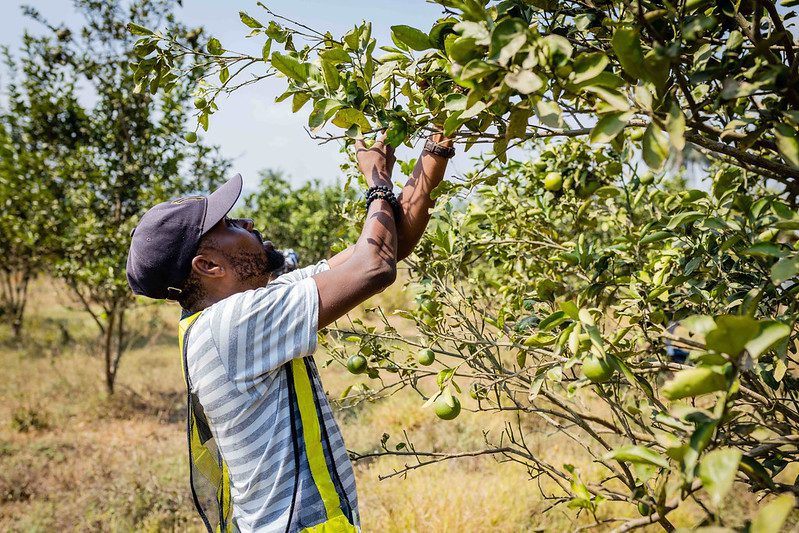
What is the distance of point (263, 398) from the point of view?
54.6 inches

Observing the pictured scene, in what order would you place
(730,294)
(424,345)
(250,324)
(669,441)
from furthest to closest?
(424,345), (250,324), (730,294), (669,441)

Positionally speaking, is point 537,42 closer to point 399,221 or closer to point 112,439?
point 399,221

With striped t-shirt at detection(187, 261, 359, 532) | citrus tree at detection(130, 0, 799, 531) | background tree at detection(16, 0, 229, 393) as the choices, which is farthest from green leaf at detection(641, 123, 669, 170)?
background tree at detection(16, 0, 229, 393)

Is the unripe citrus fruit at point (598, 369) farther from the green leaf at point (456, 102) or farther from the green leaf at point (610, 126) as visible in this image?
the green leaf at point (456, 102)

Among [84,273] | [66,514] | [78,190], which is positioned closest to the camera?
[66,514]

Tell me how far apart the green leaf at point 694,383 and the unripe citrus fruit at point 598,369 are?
18 centimetres

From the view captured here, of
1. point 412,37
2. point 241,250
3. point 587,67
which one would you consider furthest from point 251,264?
→ point 587,67

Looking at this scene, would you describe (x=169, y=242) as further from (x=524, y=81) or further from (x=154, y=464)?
(x=154, y=464)

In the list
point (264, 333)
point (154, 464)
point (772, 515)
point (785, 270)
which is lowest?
point (154, 464)

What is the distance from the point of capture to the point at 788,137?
667 mm

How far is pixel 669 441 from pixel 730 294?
552 mm

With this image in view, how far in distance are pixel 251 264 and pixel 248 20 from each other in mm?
674

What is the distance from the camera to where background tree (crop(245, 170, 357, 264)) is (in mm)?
8852

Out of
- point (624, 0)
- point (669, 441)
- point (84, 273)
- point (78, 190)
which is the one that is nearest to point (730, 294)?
point (669, 441)
